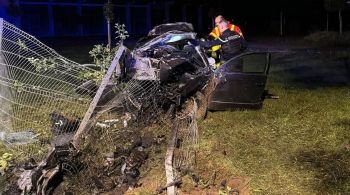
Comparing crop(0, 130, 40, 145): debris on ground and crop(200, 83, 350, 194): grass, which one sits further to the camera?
crop(0, 130, 40, 145): debris on ground

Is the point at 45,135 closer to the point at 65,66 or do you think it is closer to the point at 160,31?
the point at 65,66

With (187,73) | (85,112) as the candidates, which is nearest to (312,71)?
(187,73)

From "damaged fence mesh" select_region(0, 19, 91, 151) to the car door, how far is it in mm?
2211

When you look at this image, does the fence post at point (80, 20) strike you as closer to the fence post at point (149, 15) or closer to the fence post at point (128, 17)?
the fence post at point (128, 17)

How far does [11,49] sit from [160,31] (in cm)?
335

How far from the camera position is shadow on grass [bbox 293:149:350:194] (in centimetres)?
460

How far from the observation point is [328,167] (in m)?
5.11

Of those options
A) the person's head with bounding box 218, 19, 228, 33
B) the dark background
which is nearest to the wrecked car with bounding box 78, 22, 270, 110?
the person's head with bounding box 218, 19, 228, 33

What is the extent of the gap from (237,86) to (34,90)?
3.20m

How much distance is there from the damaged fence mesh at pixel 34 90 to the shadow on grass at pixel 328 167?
2.75 meters

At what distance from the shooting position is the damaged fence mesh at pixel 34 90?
211 inches

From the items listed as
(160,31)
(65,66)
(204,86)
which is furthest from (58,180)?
(160,31)

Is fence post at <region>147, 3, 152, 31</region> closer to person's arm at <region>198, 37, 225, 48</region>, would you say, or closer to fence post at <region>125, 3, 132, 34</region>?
fence post at <region>125, 3, 132, 34</region>

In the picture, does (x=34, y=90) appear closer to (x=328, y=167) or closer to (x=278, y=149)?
(x=278, y=149)
